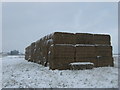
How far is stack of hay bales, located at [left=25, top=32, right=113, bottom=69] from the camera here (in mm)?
13545

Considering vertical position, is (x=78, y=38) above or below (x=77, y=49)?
above

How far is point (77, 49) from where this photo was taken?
14.1m

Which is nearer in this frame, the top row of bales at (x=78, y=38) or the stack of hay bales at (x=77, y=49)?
the stack of hay bales at (x=77, y=49)

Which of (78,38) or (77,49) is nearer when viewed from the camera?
(77,49)

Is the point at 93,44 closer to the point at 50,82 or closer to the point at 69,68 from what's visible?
the point at 69,68

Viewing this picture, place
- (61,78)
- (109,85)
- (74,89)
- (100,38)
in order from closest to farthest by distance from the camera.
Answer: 1. (74,89)
2. (109,85)
3. (61,78)
4. (100,38)

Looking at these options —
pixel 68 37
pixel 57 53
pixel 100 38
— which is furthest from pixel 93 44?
pixel 57 53

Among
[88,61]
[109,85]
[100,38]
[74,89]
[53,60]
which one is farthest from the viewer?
[100,38]

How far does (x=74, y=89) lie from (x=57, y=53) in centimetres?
541

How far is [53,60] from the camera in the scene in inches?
525

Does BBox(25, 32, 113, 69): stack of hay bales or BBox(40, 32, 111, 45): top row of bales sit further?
BBox(40, 32, 111, 45): top row of bales

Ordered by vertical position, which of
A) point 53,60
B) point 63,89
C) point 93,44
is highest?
point 93,44

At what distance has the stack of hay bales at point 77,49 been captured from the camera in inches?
533

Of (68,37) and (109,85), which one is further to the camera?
(68,37)
